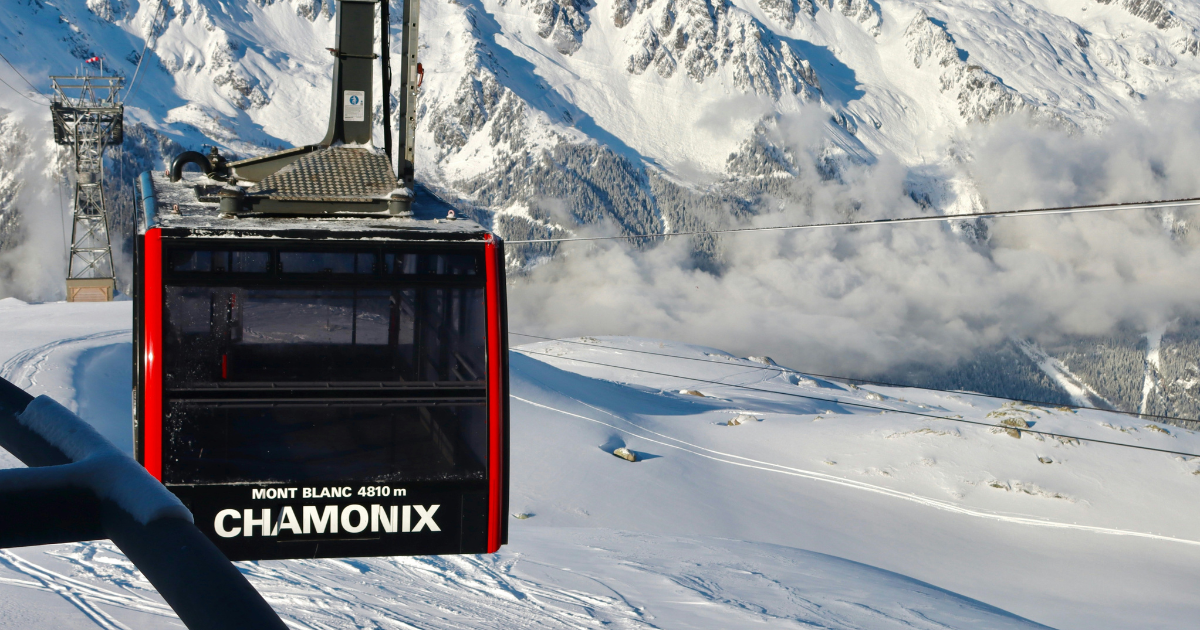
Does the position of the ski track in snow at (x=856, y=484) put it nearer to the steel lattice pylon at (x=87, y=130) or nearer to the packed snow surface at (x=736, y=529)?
the packed snow surface at (x=736, y=529)

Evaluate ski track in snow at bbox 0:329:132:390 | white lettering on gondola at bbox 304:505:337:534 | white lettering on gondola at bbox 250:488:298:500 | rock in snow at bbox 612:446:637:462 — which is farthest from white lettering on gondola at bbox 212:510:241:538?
rock in snow at bbox 612:446:637:462

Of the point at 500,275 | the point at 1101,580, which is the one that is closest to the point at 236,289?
the point at 500,275

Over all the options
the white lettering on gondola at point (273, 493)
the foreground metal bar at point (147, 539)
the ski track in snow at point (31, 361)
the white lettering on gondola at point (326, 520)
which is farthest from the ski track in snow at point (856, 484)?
the foreground metal bar at point (147, 539)

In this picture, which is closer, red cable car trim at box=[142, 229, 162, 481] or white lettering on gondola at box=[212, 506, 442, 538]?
red cable car trim at box=[142, 229, 162, 481]

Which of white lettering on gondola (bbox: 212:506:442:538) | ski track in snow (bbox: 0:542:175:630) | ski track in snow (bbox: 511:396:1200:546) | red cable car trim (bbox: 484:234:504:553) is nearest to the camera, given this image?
white lettering on gondola (bbox: 212:506:442:538)

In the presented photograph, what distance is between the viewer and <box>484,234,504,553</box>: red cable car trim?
6441 millimetres

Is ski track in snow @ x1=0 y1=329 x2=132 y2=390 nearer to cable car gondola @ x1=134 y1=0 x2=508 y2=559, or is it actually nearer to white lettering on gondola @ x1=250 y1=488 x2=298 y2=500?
cable car gondola @ x1=134 y1=0 x2=508 y2=559

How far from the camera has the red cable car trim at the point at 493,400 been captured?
21.1 feet

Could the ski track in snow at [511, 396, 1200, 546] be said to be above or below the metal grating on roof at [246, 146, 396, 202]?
below

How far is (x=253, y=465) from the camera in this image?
241 inches

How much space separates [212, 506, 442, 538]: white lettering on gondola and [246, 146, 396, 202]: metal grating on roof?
232 centimetres

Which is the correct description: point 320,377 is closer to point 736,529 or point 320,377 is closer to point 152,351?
point 152,351

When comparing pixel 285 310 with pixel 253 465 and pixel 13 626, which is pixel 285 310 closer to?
pixel 253 465

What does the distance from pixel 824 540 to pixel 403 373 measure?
1110 inches
